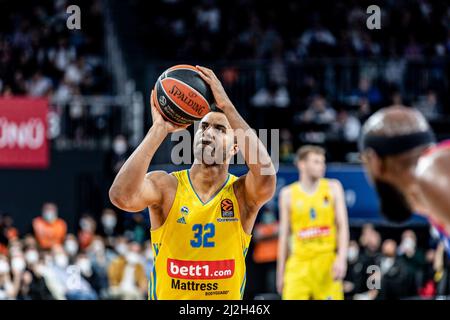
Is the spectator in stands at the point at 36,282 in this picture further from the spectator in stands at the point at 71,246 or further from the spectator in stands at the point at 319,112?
the spectator in stands at the point at 319,112

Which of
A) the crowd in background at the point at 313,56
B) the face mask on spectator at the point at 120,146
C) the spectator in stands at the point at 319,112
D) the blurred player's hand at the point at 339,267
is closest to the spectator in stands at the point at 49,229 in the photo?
the face mask on spectator at the point at 120,146

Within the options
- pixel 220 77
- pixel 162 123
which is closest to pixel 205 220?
pixel 162 123

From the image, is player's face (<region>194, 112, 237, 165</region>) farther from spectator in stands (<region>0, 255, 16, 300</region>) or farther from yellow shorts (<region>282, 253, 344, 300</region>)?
spectator in stands (<region>0, 255, 16, 300</region>)

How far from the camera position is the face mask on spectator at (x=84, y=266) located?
46.7 feet

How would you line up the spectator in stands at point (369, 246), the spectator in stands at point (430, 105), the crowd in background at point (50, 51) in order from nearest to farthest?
the spectator in stands at point (369, 246) → the spectator in stands at point (430, 105) → the crowd in background at point (50, 51)

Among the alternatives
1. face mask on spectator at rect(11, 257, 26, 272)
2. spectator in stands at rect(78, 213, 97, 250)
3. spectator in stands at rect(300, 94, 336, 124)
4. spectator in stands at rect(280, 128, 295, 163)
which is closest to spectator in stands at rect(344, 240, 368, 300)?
spectator in stands at rect(280, 128, 295, 163)

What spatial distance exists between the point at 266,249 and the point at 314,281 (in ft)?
18.7

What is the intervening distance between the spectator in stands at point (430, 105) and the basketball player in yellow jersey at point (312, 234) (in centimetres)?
700

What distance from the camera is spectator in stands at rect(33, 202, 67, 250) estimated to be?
15.6 meters

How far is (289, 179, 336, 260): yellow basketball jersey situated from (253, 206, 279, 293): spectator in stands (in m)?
5.16

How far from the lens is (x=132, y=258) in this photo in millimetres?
14703

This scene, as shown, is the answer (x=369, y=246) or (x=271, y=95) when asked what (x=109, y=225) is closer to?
(x=271, y=95)
